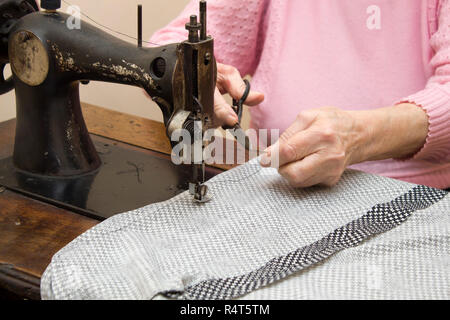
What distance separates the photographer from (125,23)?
7.38 feet

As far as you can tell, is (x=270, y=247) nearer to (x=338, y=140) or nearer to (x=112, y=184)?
(x=338, y=140)

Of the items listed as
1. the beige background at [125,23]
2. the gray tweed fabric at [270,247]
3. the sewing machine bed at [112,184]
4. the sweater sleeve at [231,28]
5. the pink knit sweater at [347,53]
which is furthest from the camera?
the beige background at [125,23]

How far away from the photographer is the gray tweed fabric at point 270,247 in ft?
2.51

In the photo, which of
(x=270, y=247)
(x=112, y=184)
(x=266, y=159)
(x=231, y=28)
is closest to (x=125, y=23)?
(x=231, y=28)

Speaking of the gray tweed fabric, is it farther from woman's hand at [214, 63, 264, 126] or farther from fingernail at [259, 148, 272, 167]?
woman's hand at [214, 63, 264, 126]

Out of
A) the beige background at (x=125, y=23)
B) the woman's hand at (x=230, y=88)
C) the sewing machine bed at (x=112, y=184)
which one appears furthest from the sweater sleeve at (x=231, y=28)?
the beige background at (x=125, y=23)

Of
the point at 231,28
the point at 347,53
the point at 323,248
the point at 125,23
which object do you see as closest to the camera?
the point at 323,248

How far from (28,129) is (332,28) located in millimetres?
710

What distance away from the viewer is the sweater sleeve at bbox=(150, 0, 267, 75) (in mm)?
1378

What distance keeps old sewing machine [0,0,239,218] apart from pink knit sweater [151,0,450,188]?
12.5 inches

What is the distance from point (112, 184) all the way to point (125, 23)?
129 cm

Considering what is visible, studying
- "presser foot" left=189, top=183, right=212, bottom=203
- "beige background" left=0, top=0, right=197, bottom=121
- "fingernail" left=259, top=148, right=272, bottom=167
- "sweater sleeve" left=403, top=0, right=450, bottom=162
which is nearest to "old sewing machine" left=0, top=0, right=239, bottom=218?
"presser foot" left=189, top=183, right=212, bottom=203

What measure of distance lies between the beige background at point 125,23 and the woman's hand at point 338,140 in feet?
4.28

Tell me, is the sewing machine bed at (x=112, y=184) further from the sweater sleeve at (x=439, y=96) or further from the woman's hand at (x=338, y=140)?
the sweater sleeve at (x=439, y=96)
